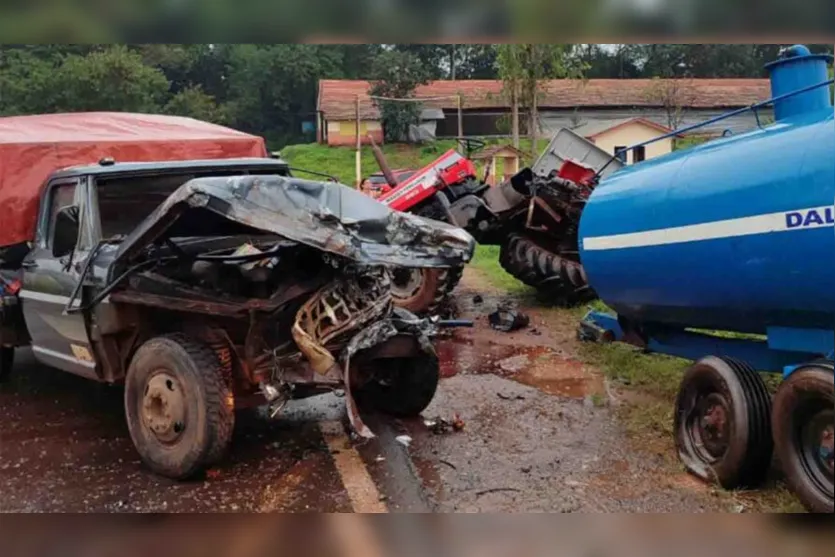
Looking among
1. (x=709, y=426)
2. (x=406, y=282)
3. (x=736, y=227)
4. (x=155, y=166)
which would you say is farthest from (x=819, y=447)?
(x=406, y=282)

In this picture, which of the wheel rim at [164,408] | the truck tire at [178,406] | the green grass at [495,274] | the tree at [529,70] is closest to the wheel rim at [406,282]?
the green grass at [495,274]

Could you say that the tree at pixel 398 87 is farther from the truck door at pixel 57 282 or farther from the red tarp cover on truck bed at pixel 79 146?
the truck door at pixel 57 282

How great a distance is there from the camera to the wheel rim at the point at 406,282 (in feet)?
34.3

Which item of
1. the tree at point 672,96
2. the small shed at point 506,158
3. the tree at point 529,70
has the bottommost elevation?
the small shed at point 506,158

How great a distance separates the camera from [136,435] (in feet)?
17.4

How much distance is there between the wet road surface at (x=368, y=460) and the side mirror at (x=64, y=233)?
136 centimetres

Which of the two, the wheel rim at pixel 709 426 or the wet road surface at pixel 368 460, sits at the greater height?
the wheel rim at pixel 709 426

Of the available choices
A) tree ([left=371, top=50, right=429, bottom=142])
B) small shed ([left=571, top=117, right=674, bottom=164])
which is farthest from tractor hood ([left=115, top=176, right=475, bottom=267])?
tree ([left=371, top=50, right=429, bottom=142])

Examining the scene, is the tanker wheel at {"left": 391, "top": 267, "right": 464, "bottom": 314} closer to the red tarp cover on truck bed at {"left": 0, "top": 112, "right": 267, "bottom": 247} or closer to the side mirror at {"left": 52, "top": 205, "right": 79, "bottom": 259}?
the red tarp cover on truck bed at {"left": 0, "top": 112, "right": 267, "bottom": 247}

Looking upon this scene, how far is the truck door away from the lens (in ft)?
19.7

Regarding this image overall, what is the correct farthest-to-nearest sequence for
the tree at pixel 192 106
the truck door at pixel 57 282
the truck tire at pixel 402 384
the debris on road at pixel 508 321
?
1. the tree at pixel 192 106
2. the debris on road at pixel 508 321
3. the truck tire at pixel 402 384
4. the truck door at pixel 57 282

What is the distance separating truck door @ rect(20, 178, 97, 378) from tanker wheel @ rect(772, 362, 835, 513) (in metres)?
4.60
